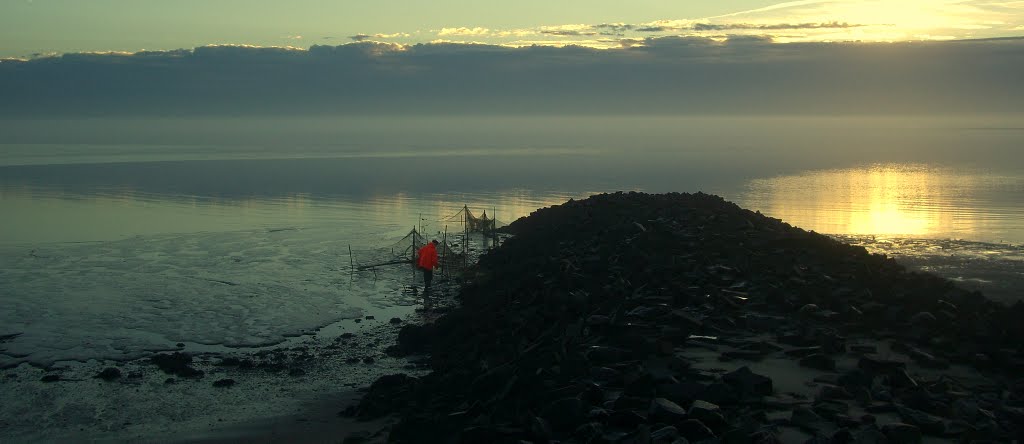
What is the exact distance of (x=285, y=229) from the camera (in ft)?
128

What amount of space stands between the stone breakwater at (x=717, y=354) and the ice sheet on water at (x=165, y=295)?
4.44 m

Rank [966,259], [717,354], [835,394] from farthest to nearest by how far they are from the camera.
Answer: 1. [966,259]
2. [717,354]
3. [835,394]

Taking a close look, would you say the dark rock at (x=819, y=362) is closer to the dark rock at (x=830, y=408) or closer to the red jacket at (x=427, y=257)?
the dark rock at (x=830, y=408)

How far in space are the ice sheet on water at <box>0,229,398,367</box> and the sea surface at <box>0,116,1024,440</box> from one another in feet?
0.26

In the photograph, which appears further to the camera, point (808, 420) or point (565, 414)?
point (565, 414)

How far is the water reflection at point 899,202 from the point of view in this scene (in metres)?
38.5

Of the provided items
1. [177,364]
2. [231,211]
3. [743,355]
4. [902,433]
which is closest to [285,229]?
[231,211]

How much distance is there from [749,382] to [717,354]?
6.90 feet

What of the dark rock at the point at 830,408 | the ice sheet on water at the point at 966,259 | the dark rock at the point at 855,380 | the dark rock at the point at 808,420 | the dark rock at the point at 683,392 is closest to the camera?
the dark rock at the point at 808,420

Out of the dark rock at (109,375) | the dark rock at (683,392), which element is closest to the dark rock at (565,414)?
the dark rock at (683,392)

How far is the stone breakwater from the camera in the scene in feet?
32.1

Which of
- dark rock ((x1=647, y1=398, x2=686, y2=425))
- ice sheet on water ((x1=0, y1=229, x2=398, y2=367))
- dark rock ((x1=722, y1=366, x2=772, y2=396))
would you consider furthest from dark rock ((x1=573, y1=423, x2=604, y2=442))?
ice sheet on water ((x1=0, y1=229, x2=398, y2=367))

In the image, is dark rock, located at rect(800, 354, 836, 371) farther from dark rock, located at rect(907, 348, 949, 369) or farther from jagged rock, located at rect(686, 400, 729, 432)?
jagged rock, located at rect(686, 400, 729, 432)

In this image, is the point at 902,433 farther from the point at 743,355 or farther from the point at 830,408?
the point at 743,355
